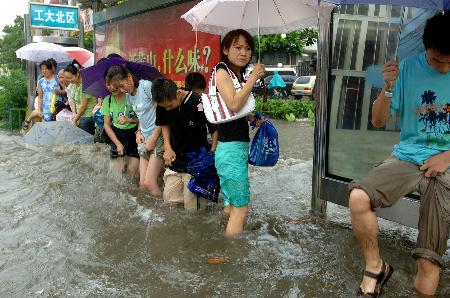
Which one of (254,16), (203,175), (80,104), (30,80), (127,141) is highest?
(254,16)

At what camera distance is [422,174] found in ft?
9.64

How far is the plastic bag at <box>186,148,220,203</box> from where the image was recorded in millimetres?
4695

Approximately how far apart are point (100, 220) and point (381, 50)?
3.07 m

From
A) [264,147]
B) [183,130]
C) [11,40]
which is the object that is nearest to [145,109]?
[183,130]

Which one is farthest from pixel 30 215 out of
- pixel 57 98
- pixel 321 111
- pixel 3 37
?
pixel 3 37

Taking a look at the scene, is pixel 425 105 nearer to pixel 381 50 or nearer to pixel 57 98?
pixel 381 50

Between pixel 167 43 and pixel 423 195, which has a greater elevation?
pixel 167 43

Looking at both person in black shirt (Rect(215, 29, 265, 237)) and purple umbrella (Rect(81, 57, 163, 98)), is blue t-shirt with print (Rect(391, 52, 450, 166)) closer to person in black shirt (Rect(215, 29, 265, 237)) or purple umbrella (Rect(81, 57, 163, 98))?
person in black shirt (Rect(215, 29, 265, 237))

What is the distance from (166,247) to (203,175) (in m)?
0.89

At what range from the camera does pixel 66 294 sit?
321 centimetres

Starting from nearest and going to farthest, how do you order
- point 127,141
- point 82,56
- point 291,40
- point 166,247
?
Result: point 166,247 → point 127,141 → point 82,56 → point 291,40

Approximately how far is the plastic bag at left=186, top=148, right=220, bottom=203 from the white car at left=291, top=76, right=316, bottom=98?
22.0 meters

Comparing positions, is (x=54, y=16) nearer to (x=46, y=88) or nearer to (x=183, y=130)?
(x=46, y=88)

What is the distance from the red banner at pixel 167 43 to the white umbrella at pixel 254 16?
1.70 metres
